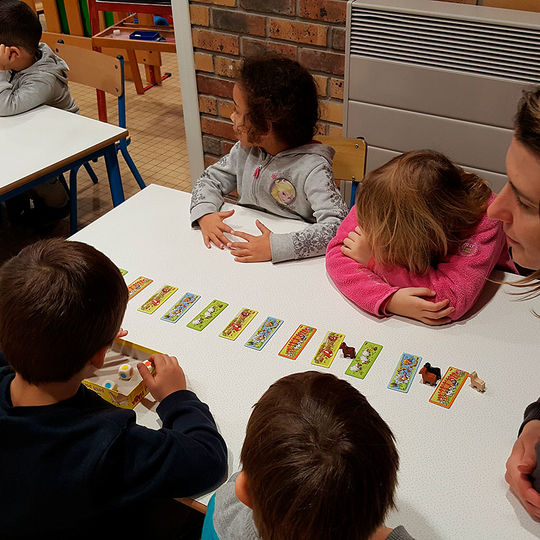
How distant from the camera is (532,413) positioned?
3.48 ft

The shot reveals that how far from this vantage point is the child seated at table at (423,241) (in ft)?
4.46

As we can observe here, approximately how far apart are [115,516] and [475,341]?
2.74 ft

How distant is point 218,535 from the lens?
0.89 metres

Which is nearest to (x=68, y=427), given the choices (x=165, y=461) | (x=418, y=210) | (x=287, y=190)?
(x=165, y=461)

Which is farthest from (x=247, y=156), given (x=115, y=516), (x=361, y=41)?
(x=115, y=516)

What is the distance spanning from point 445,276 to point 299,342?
0.40m

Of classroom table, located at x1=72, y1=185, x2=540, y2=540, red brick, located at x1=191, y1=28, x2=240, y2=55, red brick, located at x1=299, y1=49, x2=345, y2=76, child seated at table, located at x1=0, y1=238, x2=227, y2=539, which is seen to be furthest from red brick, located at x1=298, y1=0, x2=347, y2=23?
child seated at table, located at x1=0, y1=238, x2=227, y2=539

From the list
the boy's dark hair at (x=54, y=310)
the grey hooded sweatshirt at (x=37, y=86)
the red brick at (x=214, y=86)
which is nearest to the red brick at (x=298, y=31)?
the red brick at (x=214, y=86)

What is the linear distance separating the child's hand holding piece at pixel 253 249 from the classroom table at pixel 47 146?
2.74 feet

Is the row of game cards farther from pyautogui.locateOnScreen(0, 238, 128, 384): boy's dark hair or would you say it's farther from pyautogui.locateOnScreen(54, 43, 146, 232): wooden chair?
pyautogui.locateOnScreen(54, 43, 146, 232): wooden chair

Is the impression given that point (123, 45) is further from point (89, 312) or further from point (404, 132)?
point (89, 312)

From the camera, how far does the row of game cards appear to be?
119 cm

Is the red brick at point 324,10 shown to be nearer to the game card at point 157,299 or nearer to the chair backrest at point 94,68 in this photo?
the chair backrest at point 94,68

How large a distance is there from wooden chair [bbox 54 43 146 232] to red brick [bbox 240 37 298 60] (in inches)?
22.3
